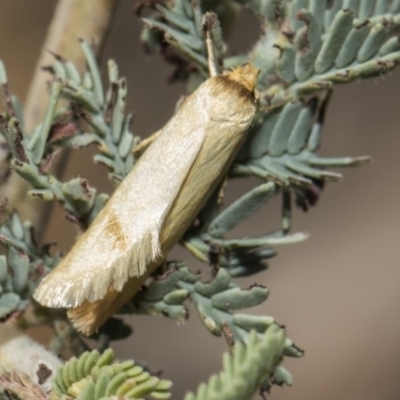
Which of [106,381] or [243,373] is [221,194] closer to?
[106,381]

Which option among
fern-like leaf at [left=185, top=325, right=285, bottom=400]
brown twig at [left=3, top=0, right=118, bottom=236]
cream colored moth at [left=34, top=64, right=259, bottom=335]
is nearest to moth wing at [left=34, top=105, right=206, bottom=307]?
cream colored moth at [left=34, top=64, right=259, bottom=335]

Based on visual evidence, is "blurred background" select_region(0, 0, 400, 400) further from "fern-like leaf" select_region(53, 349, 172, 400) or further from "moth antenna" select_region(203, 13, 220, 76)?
"fern-like leaf" select_region(53, 349, 172, 400)

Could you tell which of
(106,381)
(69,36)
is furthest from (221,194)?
(106,381)

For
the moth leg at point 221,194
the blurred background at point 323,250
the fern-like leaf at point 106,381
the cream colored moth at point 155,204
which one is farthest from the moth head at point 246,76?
the blurred background at point 323,250

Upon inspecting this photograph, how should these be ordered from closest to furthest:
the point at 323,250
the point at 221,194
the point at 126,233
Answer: the point at 126,233 < the point at 221,194 < the point at 323,250

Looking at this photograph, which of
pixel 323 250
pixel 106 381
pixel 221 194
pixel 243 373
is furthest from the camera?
pixel 323 250

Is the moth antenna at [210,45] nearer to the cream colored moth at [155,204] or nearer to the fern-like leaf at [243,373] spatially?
the cream colored moth at [155,204]
